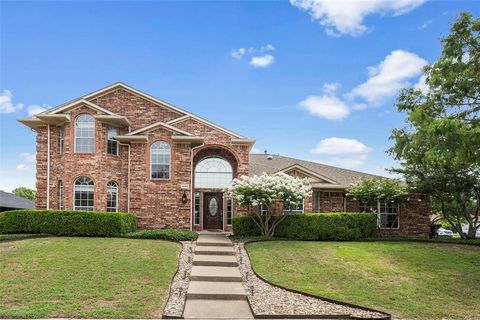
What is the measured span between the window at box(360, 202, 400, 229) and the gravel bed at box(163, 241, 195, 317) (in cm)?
1185

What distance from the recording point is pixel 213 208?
880 inches

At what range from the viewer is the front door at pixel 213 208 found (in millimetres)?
22297

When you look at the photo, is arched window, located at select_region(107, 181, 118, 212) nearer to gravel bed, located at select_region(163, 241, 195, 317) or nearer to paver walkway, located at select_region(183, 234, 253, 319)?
gravel bed, located at select_region(163, 241, 195, 317)

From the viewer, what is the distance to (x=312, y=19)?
15078 mm

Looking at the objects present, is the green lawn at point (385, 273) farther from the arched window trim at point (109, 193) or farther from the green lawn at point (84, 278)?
the arched window trim at point (109, 193)

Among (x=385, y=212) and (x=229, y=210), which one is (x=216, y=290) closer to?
(x=229, y=210)

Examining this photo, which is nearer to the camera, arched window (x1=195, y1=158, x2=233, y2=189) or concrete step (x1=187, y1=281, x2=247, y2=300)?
concrete step (x1=187, y1=281, x2=247, y2=300)

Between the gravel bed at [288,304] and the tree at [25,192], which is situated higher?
the tree at [25,192]

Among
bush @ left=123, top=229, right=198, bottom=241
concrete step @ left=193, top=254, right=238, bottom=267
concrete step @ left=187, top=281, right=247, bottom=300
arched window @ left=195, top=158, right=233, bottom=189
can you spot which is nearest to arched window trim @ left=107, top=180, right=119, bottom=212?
bush @ left=123, top=229, right=198, bottom=241

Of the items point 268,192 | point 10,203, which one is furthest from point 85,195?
point 10,203

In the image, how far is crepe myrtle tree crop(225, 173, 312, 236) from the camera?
18.6 meters

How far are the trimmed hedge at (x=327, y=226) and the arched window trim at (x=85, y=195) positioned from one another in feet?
24.8

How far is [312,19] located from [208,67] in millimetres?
5071

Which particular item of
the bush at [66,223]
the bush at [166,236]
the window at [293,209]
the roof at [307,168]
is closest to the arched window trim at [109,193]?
the bush at [66,223]
